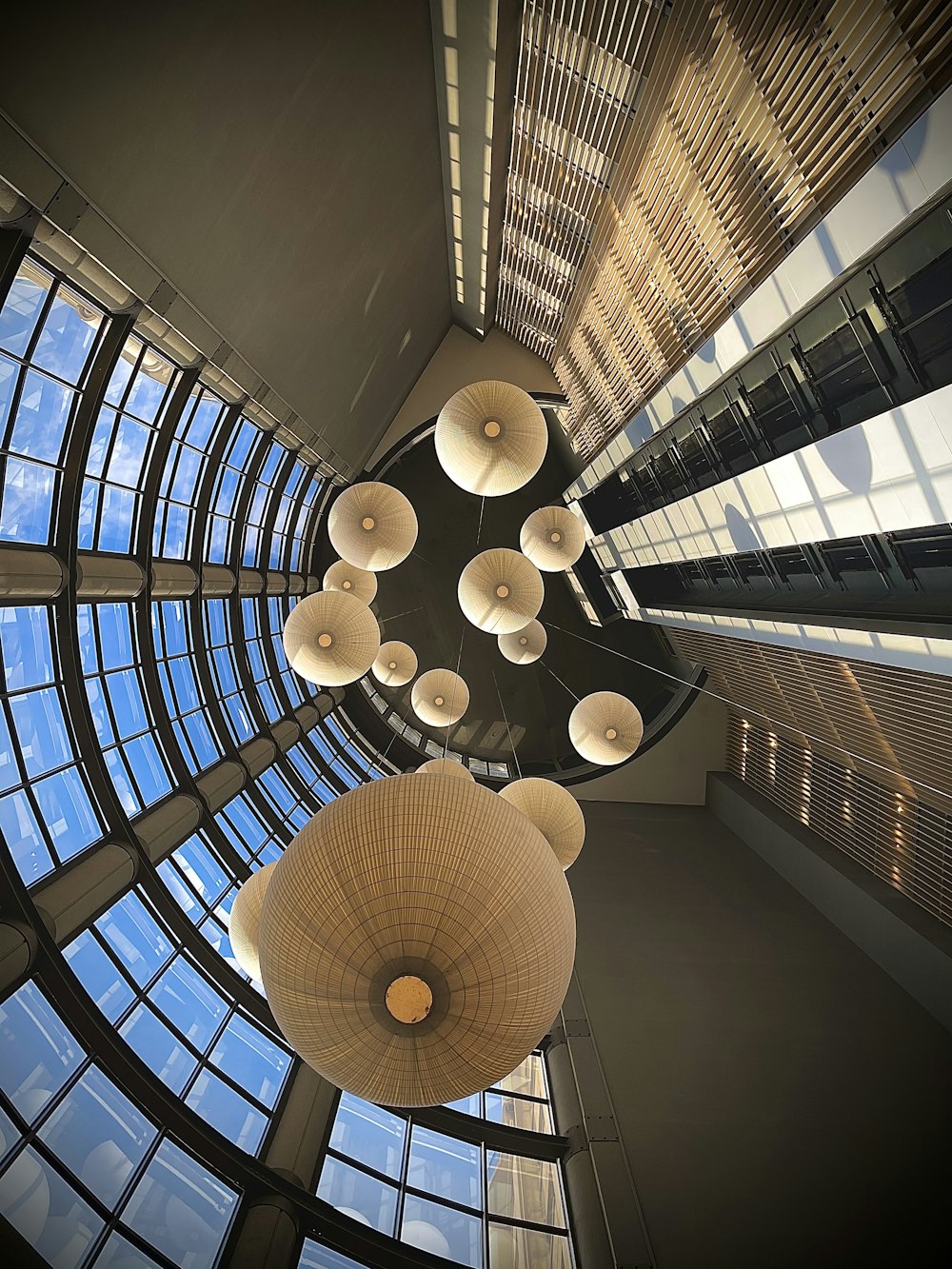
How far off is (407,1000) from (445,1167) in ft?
20.8

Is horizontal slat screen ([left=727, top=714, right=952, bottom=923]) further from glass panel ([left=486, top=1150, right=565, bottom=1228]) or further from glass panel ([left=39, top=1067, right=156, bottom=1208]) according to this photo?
glass panel ([left=39, top=1067, right=156, bottom=1208])

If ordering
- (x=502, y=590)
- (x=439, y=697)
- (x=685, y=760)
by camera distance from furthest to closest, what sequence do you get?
(x=685, y=760) < (x=439, y=697) < (x=502, y=590)

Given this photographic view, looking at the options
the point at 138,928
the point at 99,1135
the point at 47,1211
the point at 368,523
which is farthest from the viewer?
the point at 138,928

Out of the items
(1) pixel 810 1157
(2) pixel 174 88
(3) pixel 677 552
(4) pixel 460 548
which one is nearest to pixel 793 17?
(2) pixel 174 88

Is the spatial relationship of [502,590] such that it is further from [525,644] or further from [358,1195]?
[358,1195]

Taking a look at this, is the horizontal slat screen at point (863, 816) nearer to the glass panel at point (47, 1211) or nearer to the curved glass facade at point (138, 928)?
the curved glass facade at point (138, 928)

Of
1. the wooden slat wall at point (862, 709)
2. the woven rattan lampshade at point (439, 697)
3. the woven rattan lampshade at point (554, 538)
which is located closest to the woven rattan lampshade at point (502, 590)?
the woven rattan lampshade at point (554, 538)

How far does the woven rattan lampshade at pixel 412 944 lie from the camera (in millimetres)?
2516

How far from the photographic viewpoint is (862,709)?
8367 millimetres

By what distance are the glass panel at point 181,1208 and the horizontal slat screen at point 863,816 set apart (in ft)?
29.8

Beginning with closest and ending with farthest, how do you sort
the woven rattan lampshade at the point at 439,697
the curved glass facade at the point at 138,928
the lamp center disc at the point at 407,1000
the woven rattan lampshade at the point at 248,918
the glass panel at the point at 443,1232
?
1. the lamp center disc at the point at 407,1000
2. the woven rattan lampshade at the point at 248,918
3. the curved glass facade at the point at 138,928
4. the glass panel at the point at 443,1232
5. the woven rattan lampshade at the point at 439,697

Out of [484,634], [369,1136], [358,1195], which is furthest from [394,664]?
[484,634]

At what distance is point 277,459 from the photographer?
43.2ft

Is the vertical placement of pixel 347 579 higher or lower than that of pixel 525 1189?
higher
